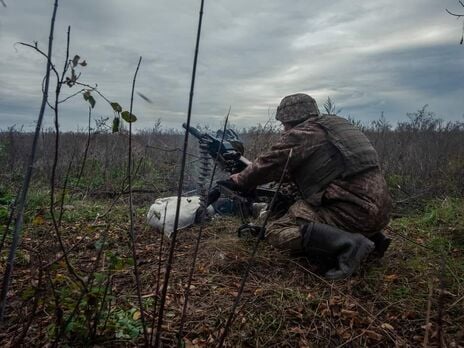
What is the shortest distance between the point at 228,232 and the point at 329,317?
1.98 meters

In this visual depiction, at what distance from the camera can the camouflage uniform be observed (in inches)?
121

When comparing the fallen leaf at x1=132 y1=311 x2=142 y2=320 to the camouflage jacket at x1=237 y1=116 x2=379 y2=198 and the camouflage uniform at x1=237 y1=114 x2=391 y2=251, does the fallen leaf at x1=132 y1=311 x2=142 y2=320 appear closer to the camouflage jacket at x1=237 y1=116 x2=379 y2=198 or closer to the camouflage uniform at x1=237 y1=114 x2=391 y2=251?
the camouflage uniform at x1=237 y1=114 x2=391 y2=251

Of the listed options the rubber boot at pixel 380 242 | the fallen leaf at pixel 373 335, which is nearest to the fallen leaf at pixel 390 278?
the rubber boot at pixel 380 242

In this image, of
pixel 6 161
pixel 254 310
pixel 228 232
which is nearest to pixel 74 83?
pixel 254 310

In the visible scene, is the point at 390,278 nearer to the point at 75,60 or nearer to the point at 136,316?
the point at 136,316

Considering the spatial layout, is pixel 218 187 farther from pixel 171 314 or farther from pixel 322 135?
pixel 171 314

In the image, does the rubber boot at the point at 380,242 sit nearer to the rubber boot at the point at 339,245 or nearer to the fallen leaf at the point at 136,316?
the rubber boot at the point at 339,245

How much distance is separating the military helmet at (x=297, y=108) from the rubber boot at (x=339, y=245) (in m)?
1.11

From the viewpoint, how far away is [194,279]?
112 inches

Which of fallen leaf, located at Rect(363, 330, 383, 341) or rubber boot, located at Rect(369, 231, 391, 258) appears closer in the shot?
fallen leaf, located at Rect(363, 330, 383, 341)

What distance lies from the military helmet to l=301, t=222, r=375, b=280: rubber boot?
3.65 ft

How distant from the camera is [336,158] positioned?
125 inches

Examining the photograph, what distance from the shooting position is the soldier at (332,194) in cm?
296

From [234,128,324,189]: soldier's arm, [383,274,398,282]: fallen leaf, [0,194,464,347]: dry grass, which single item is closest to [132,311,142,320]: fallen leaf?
[0,194,464,347]: dry grass
